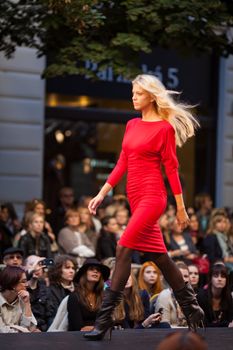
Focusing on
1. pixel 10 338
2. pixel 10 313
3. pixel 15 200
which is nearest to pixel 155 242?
pixel 10 338

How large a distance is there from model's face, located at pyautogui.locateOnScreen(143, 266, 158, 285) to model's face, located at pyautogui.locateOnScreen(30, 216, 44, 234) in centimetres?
207

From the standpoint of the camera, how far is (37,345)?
667cm

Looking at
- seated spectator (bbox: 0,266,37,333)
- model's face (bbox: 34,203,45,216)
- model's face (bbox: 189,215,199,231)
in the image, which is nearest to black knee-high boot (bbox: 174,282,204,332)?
seated spectator (bbox: 0,266,37,333)

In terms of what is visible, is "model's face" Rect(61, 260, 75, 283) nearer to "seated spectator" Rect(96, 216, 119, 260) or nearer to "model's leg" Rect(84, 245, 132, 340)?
"seated spectator" Rect(96, 216, 119, 260)

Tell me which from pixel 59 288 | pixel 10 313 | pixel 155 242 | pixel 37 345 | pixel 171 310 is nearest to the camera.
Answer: pixel 37 345

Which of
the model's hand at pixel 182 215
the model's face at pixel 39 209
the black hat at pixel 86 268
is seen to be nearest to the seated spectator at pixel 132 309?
the black hat at pixel 86 268

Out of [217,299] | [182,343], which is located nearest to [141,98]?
[182,343]

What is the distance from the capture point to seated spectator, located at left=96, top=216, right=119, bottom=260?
13.3 m

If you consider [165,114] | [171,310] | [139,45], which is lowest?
[171,310]

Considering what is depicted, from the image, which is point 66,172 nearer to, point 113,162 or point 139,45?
point 113,162

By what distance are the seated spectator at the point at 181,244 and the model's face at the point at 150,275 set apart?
217cm

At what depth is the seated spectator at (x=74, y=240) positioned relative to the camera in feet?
42.9

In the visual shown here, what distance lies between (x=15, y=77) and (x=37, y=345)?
429 inches

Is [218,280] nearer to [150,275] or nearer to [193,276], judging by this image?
[193,276]
